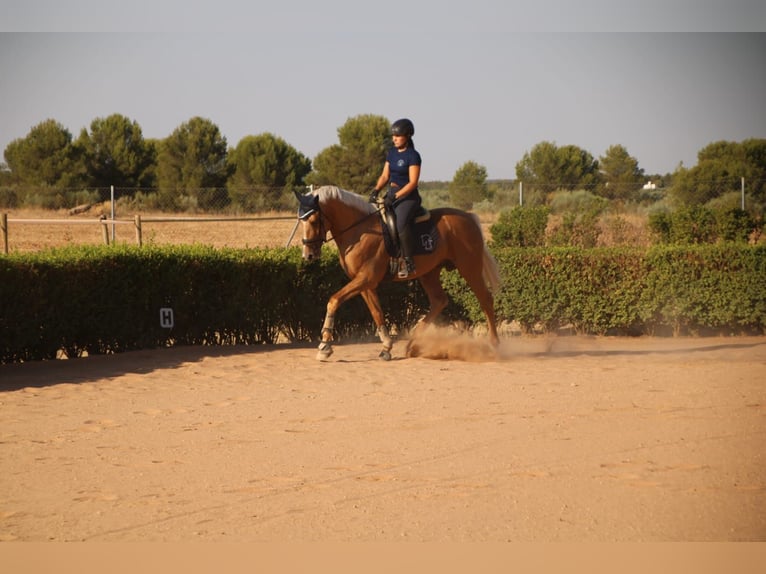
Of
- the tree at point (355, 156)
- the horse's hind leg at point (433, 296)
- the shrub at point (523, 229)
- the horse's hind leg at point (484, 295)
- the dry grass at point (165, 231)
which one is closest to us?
the horse's hind leg at point (433, 296)

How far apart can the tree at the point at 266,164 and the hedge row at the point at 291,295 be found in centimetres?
2645

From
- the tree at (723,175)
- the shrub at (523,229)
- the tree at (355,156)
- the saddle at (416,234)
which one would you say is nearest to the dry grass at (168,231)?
the tree at (355,156)

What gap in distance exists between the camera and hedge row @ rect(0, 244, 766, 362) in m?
12.0

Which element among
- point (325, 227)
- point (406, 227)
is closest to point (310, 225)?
point (325, 227)

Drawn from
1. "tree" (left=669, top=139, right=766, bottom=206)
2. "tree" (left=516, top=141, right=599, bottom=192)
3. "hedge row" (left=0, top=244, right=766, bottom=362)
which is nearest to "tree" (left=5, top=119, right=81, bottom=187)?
"tree" (left=516, top=141, right=599, bottom=192)

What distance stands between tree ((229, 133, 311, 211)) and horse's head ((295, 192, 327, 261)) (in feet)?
96.6

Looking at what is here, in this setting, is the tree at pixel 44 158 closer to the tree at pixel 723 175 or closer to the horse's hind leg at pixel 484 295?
the tree at pixel 723 175

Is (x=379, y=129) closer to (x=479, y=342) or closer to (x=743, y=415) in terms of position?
(x=479, y=342)

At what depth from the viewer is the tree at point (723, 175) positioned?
2662cm

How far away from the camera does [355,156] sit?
38.4 meters

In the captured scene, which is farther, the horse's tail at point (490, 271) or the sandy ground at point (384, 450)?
the horse's tail at point (490, 271)

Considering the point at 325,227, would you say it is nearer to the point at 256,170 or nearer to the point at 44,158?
the point at 44,158

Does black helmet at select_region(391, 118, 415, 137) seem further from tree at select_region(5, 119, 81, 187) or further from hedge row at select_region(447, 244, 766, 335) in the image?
tree at select_region(5, 119, 81, 187)

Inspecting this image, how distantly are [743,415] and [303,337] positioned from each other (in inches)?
307
